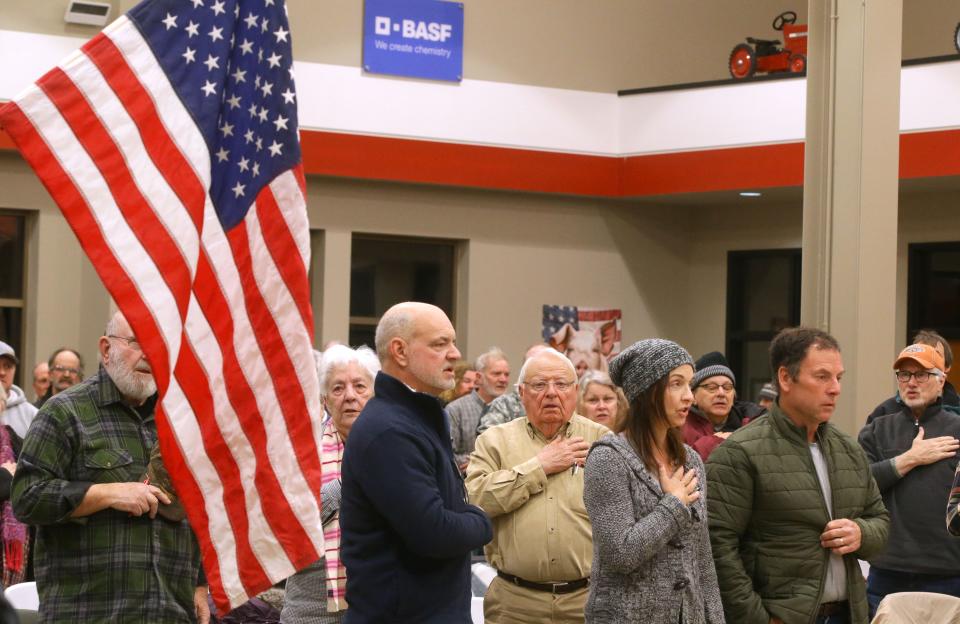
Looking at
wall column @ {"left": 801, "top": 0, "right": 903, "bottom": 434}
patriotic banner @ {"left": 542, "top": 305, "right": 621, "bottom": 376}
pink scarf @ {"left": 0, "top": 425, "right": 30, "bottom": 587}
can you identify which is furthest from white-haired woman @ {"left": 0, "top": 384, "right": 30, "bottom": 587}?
patriotic banner @ {"left": 542, "top": 305, "right": 621, "bottom": 376}

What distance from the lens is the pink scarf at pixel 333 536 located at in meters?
4.33

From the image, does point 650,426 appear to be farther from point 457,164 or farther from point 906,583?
point 457,164

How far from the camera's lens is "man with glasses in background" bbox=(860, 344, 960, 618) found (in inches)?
219

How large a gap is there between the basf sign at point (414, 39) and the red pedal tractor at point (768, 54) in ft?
8.82

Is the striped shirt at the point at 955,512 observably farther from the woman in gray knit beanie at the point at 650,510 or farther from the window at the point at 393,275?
the window at the point at 393,275

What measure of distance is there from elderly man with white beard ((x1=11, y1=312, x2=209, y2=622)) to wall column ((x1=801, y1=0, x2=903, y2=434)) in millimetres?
4517

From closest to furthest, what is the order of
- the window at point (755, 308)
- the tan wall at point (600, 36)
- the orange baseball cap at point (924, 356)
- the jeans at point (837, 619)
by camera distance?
the jeans at point (837, 619)
the orange baseball cap at point (924, 356)
the tan wall at point (600, 36)
the window at point (755, 308)

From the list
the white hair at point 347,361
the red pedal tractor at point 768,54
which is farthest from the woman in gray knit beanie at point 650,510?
the red pedal tractor at point 768,54

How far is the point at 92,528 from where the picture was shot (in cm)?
390

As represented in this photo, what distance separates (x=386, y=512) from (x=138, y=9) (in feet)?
4.44

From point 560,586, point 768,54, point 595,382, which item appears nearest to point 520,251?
point 768,54

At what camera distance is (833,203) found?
761cm

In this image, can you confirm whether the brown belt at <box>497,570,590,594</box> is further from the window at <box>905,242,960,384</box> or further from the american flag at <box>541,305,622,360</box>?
the window at <box>905,242,960,384</box>

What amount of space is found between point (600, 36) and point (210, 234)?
1137 cm
